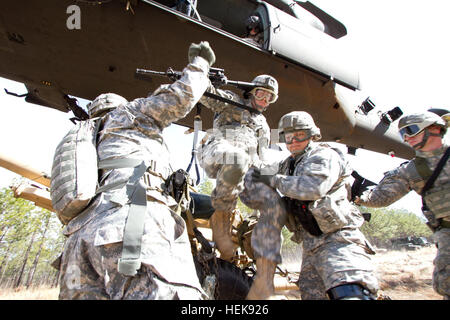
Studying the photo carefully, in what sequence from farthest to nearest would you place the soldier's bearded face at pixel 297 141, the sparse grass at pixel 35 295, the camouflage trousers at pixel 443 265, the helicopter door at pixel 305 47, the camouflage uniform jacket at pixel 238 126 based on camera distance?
1. the sparse grass at pixel 35 295
2. the helicopter door at pixel 305 47
3. the camouflage uniform jacket at pixel 238 126
4. the soldier's bearded face at pixel 297 141
5. the camouflage trousers at pixel 443 265

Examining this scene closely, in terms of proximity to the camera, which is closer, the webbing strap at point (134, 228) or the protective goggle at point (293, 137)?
the webbing strap at point (134, 228)

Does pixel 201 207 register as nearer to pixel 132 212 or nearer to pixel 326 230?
pixel 326 230

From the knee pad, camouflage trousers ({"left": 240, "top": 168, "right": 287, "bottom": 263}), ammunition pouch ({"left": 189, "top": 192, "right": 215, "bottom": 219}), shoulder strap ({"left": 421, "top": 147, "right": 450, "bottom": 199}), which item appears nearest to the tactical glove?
camouflage trousers ({"left": 240, "top": 168, "right": 287, "bottom": 263})

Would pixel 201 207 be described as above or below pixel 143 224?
below

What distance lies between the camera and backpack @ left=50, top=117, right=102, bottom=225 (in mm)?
2061

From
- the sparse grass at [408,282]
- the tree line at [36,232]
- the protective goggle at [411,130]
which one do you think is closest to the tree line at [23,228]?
the tree line at [36,232]

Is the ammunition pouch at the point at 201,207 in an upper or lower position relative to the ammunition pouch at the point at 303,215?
lower

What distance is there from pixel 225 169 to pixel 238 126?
93 centimetres

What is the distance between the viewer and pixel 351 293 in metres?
2.15

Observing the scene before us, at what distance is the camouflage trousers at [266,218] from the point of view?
8.08 feet

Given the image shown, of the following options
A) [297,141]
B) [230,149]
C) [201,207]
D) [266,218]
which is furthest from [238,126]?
[266,218]

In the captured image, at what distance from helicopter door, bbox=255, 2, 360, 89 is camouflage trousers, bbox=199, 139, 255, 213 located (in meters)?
2.80

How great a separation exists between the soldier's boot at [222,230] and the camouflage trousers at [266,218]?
0.36m

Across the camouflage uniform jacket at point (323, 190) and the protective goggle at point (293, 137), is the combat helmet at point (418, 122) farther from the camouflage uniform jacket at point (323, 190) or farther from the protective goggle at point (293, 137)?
the protective goggle at point (293, 137)
